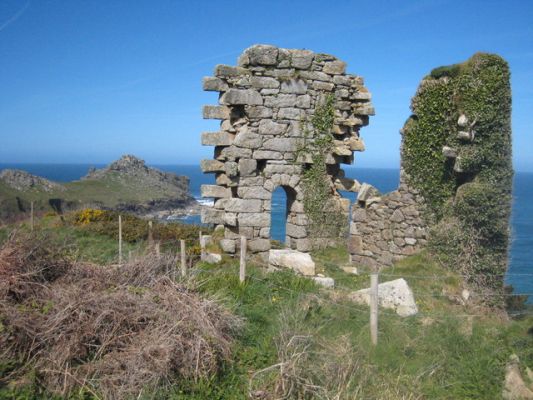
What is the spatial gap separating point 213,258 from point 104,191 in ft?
121

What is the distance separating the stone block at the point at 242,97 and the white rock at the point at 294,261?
3.84m

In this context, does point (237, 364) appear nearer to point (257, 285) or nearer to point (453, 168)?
point (257, 285)

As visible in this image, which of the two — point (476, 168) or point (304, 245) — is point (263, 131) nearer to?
point (304, 245)

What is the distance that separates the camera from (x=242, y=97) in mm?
12203

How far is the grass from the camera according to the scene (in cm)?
584

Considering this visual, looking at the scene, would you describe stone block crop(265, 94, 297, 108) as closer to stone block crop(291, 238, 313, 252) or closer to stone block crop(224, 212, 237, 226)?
stone block crop(224, 212, 237, 226)

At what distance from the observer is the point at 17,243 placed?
6.87 m

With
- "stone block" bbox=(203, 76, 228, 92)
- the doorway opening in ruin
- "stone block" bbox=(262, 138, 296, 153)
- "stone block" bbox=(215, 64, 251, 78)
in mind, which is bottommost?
the doorway opening in ruin

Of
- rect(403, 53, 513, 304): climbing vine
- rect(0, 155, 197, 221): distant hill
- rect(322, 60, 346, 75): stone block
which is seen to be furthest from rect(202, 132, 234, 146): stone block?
rect(0, 155, 197, 221): distant hill

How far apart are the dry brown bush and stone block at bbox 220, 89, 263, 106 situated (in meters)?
6.14

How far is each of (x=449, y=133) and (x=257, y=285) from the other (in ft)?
17.9

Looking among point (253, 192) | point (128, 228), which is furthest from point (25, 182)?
point (253, 192)

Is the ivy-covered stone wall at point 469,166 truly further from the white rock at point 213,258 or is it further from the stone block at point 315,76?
the white rock at point 213,258

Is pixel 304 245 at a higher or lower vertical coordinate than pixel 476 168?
lower
